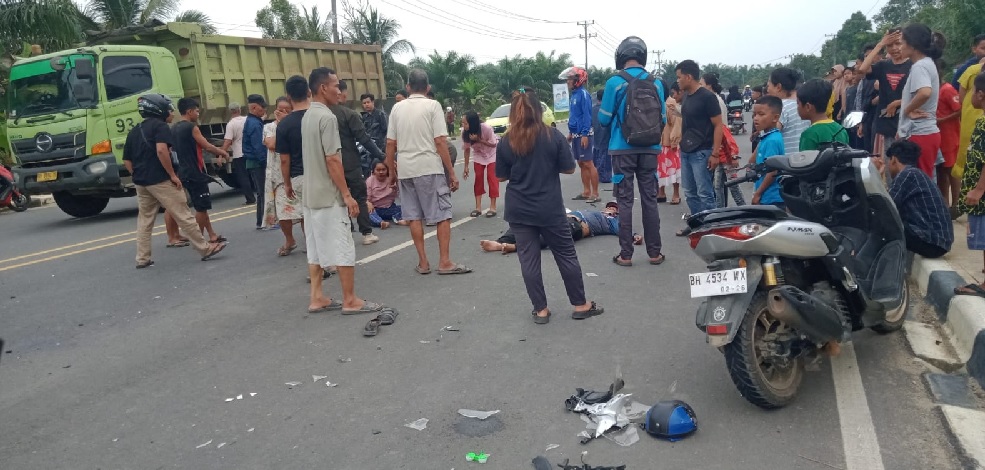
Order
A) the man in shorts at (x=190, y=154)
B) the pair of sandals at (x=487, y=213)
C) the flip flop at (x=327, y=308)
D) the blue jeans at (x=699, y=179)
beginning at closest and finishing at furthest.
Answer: the flip flop at (x=327, y=308) → the blue jeans at (x=699, y=179) → the man in shorts at (x=190, y=154) → the pair of sandals at (x=487, y=213)

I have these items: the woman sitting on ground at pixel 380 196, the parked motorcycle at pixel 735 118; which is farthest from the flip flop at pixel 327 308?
the parked motorcycle at pixel 735 118

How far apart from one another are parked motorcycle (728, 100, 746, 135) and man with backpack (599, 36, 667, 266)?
15232mm

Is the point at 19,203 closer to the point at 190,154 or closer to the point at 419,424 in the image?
the point at 190,154

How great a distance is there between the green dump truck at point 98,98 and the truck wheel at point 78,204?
1cm

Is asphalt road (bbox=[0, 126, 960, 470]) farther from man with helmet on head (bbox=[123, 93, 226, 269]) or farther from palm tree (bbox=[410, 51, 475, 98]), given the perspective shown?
palm tree (bbox=[410, 51, 475, 98])

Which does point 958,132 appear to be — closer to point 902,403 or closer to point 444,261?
point 902,403

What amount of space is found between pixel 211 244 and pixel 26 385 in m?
3.80

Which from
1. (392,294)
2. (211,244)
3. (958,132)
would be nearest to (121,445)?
(392,294)

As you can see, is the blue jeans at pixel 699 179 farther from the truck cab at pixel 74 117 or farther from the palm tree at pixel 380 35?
the palm tree at pixel 380 35

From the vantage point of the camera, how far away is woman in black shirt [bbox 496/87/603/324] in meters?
5.19

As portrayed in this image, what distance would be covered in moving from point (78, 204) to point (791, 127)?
11413 mm

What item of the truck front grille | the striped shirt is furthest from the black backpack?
the truck front grille

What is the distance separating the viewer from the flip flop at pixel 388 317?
18.0ft

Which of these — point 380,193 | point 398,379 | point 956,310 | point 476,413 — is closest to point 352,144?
point 380,193
